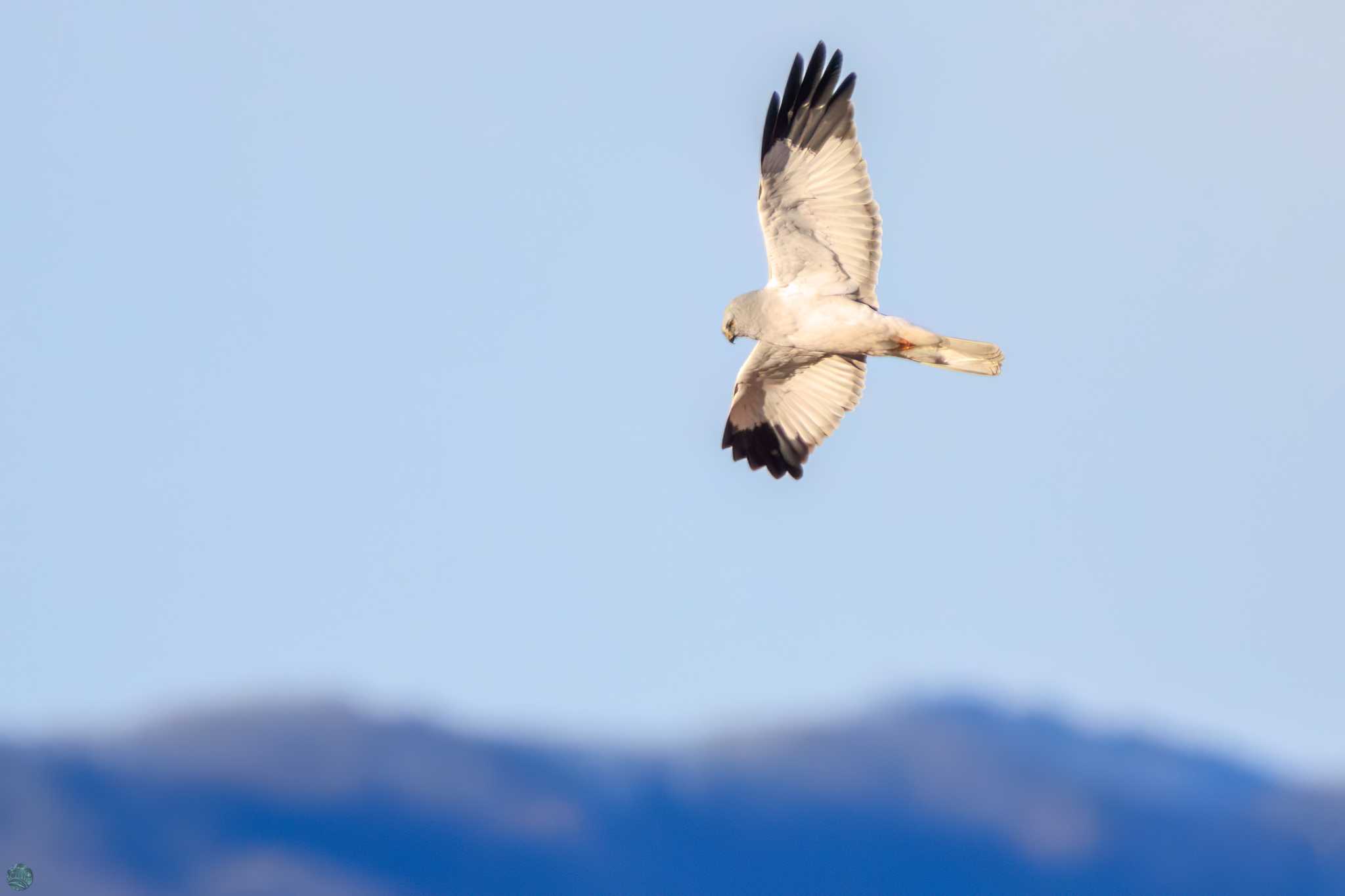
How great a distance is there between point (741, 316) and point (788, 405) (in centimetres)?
194

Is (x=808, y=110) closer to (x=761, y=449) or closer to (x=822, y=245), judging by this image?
(x=822, y=245)

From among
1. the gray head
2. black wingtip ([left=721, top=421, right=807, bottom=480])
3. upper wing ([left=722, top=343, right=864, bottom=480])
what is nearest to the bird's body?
the gray head

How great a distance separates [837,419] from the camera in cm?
1744

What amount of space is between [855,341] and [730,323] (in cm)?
112

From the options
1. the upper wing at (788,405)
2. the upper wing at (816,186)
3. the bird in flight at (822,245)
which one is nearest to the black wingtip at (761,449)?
the upper wing at (788,405)

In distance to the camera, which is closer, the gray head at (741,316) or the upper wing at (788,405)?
the gray head at (741,316)

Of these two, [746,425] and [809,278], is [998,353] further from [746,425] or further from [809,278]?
[746,425]

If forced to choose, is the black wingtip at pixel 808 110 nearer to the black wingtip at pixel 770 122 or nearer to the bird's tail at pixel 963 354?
the black wingtip at pixel 770 122

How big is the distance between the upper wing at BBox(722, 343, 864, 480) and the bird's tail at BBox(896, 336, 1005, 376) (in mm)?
1634

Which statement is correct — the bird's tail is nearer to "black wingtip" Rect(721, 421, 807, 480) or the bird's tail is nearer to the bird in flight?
the bird in flight

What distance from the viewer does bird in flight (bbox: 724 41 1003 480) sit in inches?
611

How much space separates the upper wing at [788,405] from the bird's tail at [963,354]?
1634 millimetres

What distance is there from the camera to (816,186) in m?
15.6

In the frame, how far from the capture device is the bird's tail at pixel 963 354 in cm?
1537
